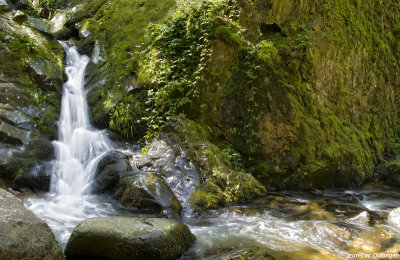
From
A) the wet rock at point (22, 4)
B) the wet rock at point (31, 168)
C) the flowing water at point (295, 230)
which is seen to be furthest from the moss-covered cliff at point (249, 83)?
the wet rock at point (22, 4)

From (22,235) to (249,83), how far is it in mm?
4961

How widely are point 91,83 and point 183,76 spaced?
8.09 ft

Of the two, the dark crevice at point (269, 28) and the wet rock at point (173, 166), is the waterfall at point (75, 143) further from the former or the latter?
the dark crevice at point (269, 28)

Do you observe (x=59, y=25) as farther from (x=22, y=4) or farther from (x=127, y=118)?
(x=127, y=118)

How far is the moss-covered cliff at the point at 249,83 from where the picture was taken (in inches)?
250

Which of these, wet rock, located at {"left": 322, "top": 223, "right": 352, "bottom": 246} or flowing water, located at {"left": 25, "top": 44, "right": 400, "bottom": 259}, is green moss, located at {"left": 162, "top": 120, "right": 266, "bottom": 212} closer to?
flowing water, located at {"left": 25, "top": 44, "right": 400, "bottom": 259}

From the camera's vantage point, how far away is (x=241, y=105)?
6.47 metres

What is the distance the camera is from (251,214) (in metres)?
4.82

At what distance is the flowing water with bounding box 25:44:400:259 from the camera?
3.73m

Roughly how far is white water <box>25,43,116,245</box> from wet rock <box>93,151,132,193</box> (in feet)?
0.55

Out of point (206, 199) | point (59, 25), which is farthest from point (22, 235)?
point (59, 25)

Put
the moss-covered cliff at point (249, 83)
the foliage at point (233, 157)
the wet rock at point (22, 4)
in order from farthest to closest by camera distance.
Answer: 1. the wet rock at point (22, 4)
2. the moss-covered cliff at point (249, 83)
3. the foliage at point (233, 157)

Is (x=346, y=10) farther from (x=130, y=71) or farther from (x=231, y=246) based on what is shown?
(x=231, y=246)

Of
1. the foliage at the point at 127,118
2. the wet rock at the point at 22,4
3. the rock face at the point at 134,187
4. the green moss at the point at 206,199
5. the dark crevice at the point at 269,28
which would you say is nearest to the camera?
the rock face at the point at 134,187
